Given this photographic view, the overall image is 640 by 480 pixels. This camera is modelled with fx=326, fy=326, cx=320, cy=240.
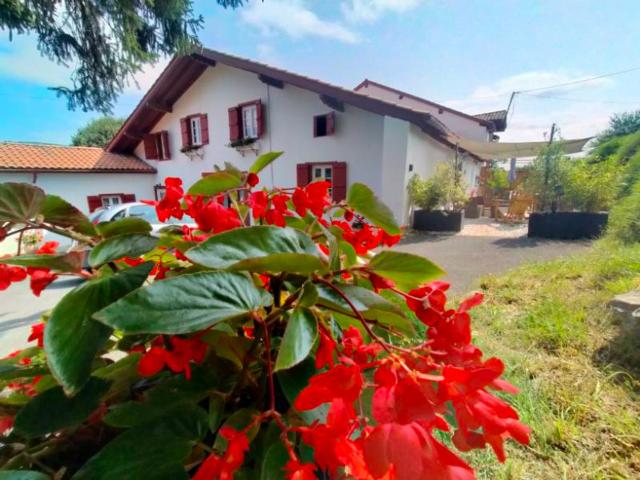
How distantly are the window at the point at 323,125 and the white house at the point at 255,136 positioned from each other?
2cm

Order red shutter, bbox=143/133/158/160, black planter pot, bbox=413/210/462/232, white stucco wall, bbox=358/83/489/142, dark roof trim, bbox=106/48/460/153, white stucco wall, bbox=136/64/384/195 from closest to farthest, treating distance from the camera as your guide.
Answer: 1. dark roof trim, bbox=106/48/460/153
2. white stucco wall, bbox=136/64/384/195
3. black planter pot, bbox=413/210/462/232
4. red shutter, bbox=143/133/158/160
5. white stucco wall, bbox=358/83/489/142

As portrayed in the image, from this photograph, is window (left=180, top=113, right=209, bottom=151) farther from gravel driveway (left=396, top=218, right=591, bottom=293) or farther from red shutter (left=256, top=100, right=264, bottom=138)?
gravel driveway (left=396, top=218, right=591, bottom=293)

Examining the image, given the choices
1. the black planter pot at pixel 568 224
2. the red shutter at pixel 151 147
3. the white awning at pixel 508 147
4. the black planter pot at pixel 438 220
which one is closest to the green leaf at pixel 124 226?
the black planter pot at pixel 438 220

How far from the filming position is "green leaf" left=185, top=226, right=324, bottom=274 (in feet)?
0.82

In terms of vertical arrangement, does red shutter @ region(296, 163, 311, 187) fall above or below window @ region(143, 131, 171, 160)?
below

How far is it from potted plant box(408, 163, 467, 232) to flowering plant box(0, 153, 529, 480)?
6.23 meters

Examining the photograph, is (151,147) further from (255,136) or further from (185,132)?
(255,136)

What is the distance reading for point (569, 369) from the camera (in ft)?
5.13

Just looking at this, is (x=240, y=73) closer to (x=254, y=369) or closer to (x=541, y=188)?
(x=541, y=188)

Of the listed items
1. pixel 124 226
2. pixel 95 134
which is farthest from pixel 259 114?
pixel 95 134

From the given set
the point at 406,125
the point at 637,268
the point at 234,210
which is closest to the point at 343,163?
the point at 406,125

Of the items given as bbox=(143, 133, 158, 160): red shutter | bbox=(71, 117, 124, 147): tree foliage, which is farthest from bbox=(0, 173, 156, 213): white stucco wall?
bbox=(71, 117, 124, 147): tree foliage

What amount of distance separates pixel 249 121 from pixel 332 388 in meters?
7.85

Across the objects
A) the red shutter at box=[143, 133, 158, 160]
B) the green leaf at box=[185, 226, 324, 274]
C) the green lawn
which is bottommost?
the green lawn
